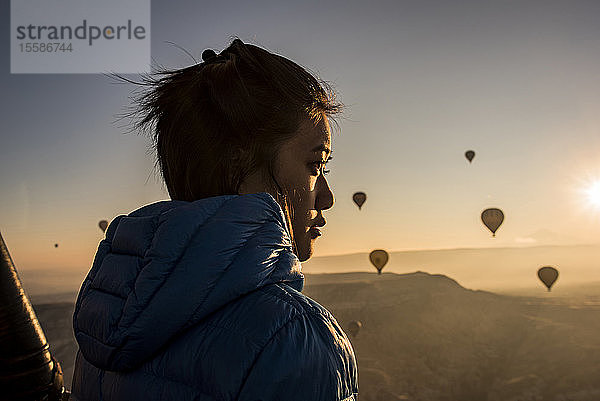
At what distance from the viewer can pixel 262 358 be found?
2.51 feet

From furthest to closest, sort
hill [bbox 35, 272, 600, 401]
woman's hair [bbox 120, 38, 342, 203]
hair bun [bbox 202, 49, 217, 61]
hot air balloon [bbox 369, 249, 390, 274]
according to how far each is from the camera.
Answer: hill [bbox 35, 272, 600, 401] < hot air balloon [bbox 369, 249, 390, 274] < hair bun [bbox 202, 49, 217, 61] < woman's hair [bbox 120, 38, 342, 203]

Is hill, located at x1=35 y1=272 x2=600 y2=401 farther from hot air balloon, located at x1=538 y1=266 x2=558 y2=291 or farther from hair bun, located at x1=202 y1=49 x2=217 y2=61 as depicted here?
hair bun, located at x1=202 y1=49 x2=217 y2=61

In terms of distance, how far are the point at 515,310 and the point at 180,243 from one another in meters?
77.5

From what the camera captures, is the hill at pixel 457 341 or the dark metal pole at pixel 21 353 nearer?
the dark metal pole at pixel 21 353

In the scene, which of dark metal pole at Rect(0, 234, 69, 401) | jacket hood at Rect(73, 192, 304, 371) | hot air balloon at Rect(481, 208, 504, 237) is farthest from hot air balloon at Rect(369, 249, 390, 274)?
dark metal pole at Rect(0, 234, 69, 401)

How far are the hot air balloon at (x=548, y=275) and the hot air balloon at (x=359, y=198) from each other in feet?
30.6

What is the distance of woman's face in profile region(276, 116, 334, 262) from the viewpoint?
1.21 metres

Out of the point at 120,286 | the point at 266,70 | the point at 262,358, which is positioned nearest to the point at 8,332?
the point at 120,286

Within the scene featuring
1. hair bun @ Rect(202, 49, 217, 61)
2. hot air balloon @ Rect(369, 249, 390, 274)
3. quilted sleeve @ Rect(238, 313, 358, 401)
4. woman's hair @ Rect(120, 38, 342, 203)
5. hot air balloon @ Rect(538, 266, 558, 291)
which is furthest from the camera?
hot air balloon @ Rect(369, 249, 390, 274)

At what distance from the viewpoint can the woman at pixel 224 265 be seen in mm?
780

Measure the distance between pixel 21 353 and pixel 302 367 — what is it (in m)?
0.42

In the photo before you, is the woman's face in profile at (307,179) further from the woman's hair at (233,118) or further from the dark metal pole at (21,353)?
the dark metal pole at (21,353)

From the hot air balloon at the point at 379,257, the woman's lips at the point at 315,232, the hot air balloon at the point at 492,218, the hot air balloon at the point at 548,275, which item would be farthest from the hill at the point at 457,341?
the woman's lips at the point at 315,232

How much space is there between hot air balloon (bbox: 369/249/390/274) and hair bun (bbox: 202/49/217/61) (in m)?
23.5
